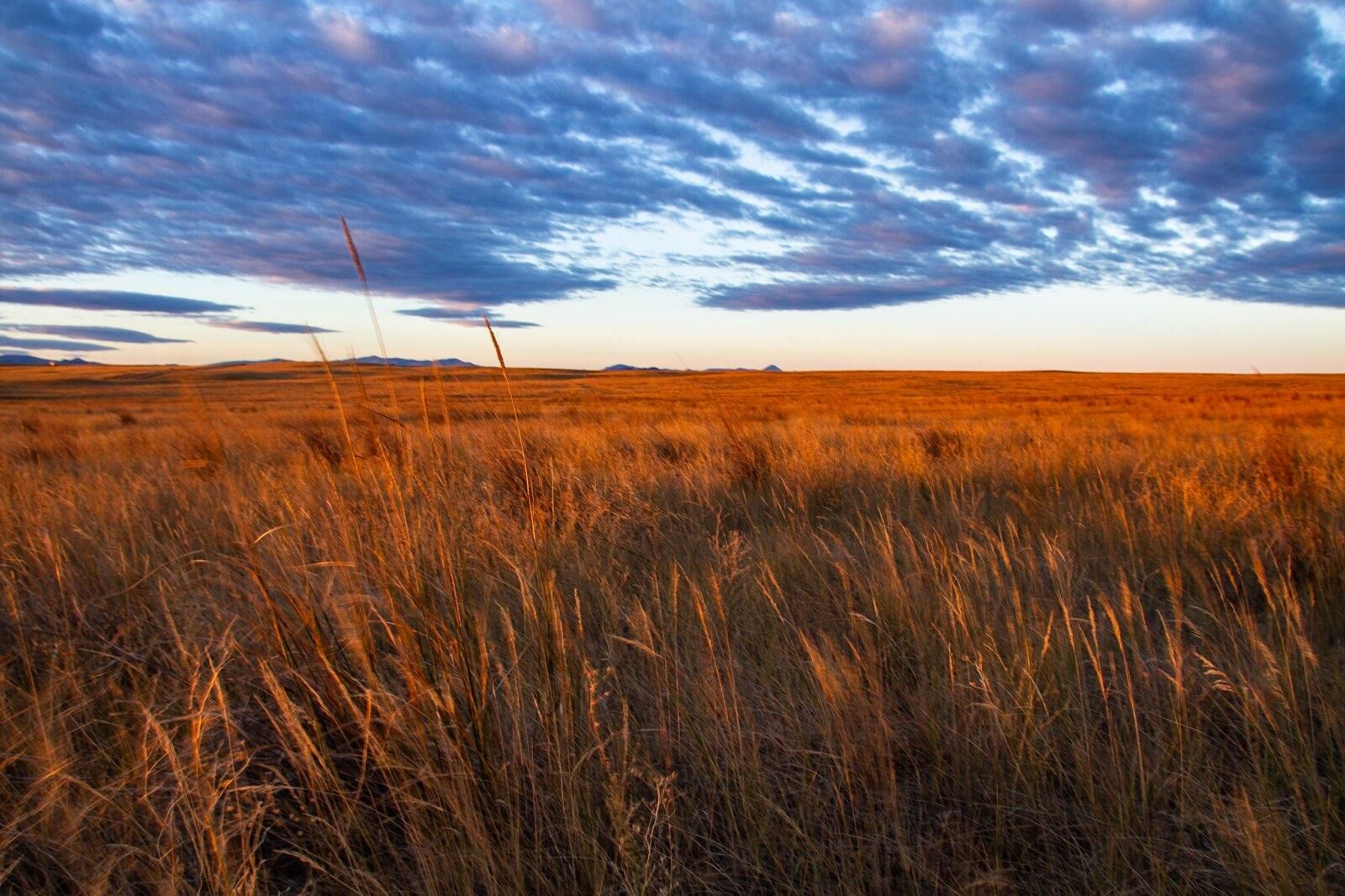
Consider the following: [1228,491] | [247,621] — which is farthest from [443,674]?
[1228,491]

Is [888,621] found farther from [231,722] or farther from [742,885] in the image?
[231,722]

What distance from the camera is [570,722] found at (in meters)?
1.92

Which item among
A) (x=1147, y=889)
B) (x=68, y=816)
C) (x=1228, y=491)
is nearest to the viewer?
(x=1147, y=889)

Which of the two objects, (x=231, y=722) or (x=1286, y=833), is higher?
(x=231, y=722)

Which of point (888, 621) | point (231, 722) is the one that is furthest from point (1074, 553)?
point (231, 722)

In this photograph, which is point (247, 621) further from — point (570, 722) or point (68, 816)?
point (570, 722)

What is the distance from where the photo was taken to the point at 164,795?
1.85m

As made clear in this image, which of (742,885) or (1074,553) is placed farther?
(1074,553)

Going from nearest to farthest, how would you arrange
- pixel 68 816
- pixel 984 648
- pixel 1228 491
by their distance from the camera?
1. pixel 68 816
2. pixel 984 648
3. pixel 1228 491

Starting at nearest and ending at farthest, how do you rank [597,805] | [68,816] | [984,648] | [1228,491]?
[68,816], [597,805], [984,648], [1228,491]

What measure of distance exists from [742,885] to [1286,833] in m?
1.26

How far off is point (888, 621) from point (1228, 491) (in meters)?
3.34

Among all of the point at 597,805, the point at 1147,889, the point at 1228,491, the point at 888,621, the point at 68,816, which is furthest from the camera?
the point at 1228,491

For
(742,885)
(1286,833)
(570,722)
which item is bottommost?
(742,885)
